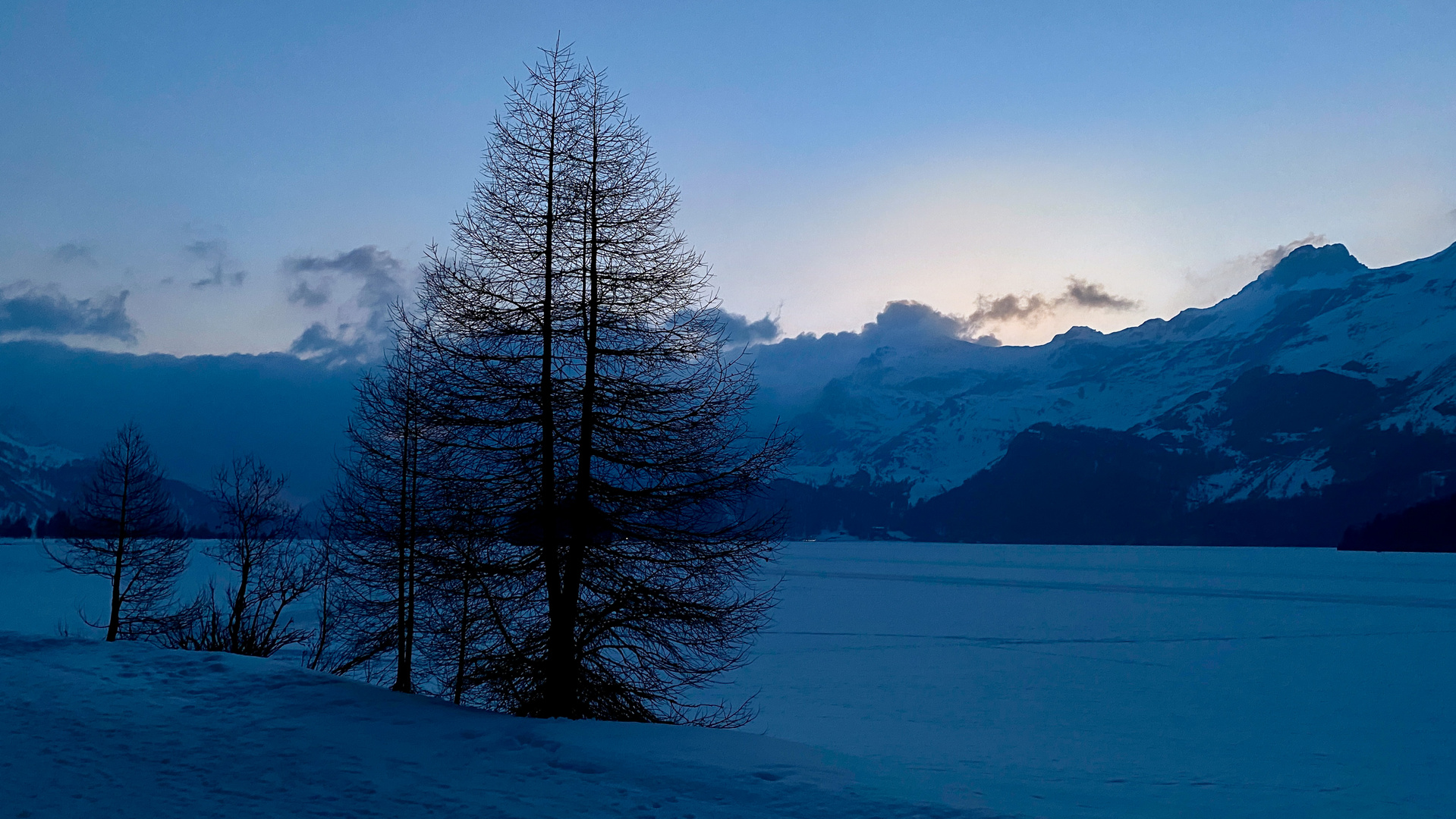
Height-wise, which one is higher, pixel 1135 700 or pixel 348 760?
pixel 348 760

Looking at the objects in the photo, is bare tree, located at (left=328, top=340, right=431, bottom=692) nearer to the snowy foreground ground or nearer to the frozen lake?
the snowy foreground ground

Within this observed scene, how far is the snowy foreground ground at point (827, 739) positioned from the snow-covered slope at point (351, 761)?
1.8 inches

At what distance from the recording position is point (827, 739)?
2409 cm

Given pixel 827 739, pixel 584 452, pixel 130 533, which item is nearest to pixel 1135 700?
pixel 827 739

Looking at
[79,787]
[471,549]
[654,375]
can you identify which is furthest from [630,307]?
[79,787]

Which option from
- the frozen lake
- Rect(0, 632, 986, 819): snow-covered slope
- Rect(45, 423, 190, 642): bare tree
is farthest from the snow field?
Rect(45, 423, 190, 642): bare tree

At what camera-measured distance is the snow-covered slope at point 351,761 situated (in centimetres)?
1049

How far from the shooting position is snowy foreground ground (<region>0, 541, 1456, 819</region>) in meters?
11.0

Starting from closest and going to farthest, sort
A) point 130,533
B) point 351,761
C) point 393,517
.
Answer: point 351,761 → point 393,517 → point 130,533

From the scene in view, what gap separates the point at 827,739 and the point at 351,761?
1446cm

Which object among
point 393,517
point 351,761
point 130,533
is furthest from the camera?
point 130,533

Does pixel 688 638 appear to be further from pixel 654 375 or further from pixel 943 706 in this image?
pixel 943 706

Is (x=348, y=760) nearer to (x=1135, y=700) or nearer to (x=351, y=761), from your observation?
(x=351, y=761)

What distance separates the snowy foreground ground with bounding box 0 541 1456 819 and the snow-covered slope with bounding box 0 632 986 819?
47 mm
